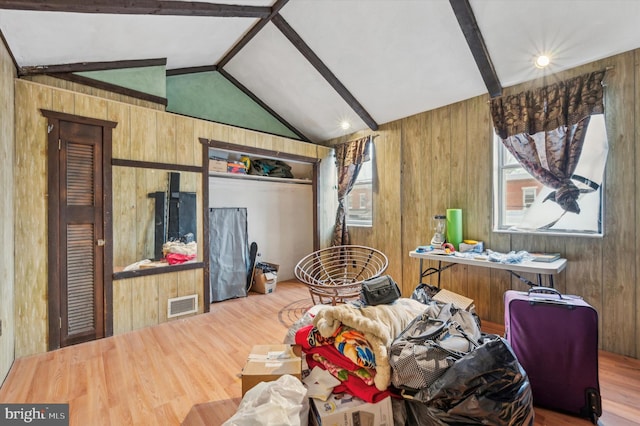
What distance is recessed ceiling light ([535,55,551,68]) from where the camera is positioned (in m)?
2.43

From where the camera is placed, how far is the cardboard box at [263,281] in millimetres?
4012

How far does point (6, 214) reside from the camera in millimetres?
2045

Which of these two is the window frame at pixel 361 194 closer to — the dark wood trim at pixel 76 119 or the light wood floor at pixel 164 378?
the light wood floor at pixel 164 378

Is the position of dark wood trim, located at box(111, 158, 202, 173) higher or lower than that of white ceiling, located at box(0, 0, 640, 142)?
lower

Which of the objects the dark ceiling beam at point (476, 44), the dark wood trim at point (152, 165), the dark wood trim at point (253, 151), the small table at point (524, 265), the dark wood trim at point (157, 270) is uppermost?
the dark ceiling beam at point (476, 44)

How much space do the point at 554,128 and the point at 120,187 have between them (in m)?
4.11

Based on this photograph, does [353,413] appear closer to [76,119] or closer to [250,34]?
[76,119]

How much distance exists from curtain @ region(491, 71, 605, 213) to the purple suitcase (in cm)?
130

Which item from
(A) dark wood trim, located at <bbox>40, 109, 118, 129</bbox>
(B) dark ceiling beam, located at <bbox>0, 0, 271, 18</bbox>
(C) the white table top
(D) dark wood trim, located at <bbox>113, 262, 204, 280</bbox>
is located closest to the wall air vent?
(D) dark wood trim, located at <bbox>113, 262, 204, 280</bbox>

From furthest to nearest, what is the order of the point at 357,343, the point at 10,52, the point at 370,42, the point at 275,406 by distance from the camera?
the point at 370,42, the point at 10,52, the point at 357,343, the point at 275,406

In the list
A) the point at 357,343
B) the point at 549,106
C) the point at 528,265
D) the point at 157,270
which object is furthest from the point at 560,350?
the point at 157,270

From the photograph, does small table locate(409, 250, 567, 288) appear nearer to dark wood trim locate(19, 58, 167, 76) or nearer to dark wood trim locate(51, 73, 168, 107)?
dark wood trim locate(51, 73, 168, 107)

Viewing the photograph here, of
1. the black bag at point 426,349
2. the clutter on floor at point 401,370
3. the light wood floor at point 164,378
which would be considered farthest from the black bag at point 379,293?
the light wood floor at point 164,378

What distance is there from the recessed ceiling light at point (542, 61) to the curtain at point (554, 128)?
0.22 metres
